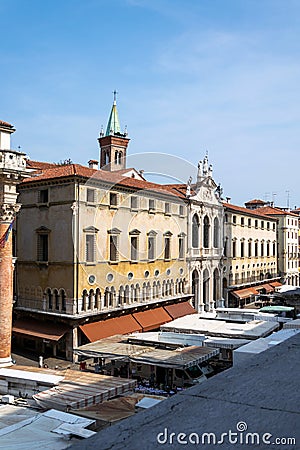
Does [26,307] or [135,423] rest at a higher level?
[135,423]

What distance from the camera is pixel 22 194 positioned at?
86.8 ft

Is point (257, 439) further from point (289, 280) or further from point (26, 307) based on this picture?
point (289, 280)

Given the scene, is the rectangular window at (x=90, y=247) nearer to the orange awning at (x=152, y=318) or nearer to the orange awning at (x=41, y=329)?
the orange awning at (x=41, y=329)

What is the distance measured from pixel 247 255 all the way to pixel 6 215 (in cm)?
3140

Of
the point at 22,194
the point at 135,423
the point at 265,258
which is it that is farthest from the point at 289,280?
the point at 135,423

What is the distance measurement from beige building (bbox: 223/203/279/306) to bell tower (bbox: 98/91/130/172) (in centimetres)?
1760

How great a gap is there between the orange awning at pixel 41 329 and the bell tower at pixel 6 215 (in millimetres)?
4737

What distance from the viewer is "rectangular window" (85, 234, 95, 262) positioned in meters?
24.4

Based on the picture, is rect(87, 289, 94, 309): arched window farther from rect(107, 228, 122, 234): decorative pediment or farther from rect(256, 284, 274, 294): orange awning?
rect(256, 284, 274, 294): orange awning

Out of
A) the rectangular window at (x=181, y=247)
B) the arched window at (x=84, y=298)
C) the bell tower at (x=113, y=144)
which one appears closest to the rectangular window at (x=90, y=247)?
the arched window at (x=84, y=298)

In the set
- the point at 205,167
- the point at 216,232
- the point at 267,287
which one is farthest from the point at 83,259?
the point at 267,287

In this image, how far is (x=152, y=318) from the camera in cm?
2788

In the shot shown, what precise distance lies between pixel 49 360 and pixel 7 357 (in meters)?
5.14

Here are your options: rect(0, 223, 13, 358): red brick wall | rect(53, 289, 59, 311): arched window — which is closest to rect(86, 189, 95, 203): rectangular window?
rect(53, 289, 59, 311): arched window
